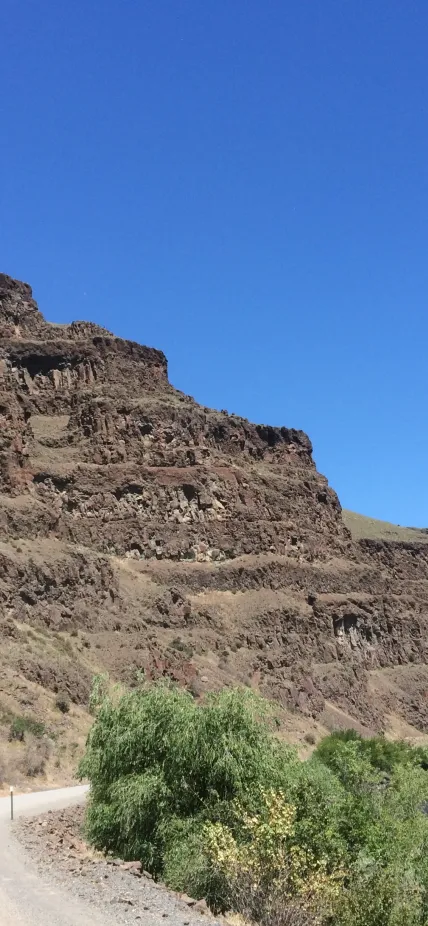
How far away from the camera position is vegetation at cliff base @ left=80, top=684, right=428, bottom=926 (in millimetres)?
14914

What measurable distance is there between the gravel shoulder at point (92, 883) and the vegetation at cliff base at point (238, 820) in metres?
0.90

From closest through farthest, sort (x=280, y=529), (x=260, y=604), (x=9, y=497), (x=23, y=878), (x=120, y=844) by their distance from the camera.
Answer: (x=23, y=878)
(x=120, y=844)
(x=9, y=497)
(x=260, y=604)
(x=280, y=529)

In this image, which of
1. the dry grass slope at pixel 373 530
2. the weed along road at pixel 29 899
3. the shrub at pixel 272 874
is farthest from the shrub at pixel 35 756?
the dry grass slope at pixel 373 530

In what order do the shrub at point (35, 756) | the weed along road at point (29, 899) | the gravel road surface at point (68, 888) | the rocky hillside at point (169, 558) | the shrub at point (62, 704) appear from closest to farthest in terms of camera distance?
the weed along road at point (29, 899)
the gravel road surface at point (68, 888)
the shrub at point (35, 756)
the shrub at point (62, 704)
the rocky hillside at point (169, 558)

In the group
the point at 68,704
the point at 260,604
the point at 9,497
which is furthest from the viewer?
the point at 260,604

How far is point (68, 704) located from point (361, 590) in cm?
4881

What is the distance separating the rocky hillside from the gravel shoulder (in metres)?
14.9

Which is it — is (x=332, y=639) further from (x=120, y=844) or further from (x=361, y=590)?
(x=120, y=844)

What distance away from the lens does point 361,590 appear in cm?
8088

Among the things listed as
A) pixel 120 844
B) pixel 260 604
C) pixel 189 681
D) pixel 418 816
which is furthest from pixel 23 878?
pixel 260 604

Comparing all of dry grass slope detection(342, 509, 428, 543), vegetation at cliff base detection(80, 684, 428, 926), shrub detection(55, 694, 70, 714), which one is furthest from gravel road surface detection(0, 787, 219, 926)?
dry grass slope detection(342, 509, 428, 543)

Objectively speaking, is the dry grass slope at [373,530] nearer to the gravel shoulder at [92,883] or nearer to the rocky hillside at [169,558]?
the rocky hillside at [169,558]

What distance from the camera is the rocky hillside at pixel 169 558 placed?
47.3m

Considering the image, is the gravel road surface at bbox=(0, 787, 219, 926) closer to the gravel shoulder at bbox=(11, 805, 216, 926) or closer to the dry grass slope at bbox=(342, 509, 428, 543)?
the gravel shoulder at bbox=(11, 805, 216, 926)
